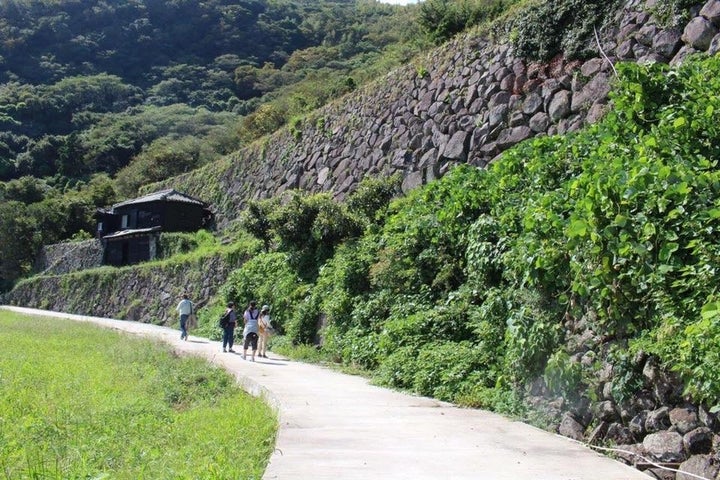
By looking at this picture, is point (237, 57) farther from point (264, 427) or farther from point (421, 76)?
point (264, 427)

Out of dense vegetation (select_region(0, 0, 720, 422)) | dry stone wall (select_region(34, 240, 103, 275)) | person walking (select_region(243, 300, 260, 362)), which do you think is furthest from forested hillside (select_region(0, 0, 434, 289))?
person walking (select_region(243, 300, 260, 362))

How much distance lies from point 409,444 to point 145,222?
1362 inches

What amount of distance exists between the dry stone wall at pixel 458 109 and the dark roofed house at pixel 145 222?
21.9 ft

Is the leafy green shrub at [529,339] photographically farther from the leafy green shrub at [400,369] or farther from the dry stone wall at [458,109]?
the dry stone wall at [458,109]

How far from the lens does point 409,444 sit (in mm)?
6512

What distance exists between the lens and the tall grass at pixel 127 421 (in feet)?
18.4

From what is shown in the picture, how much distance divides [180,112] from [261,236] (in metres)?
66.1

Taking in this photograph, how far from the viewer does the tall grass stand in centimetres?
560

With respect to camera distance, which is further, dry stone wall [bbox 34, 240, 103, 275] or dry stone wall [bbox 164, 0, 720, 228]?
dry stone wall [bbox 34, 240, 103, 275]

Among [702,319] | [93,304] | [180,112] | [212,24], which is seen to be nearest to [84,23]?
[212,24]

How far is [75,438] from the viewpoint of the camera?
682cm

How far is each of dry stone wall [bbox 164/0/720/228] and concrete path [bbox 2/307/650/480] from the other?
867 cm

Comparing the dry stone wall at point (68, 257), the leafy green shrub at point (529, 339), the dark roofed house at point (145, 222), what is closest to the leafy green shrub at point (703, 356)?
the leafy green shrub at point (529, 339)

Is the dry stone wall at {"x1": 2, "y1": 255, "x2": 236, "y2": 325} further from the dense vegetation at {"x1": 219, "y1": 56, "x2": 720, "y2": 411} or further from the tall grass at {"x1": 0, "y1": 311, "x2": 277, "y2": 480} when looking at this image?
the tall grass at {"x1": 0, "y1": 311, "x2": 277, "y2": 480}
